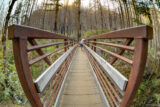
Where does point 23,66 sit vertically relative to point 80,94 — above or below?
above

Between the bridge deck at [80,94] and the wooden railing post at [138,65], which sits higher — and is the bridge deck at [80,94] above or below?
below

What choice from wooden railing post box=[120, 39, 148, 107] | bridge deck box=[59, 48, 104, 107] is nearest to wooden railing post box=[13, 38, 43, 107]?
wooden railing post box=[120, 39, 148, 107]

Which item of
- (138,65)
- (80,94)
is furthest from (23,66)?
(80,94)

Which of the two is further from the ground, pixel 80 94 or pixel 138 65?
pixel 138 65

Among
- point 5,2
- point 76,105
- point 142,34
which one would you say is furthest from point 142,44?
point 5,2

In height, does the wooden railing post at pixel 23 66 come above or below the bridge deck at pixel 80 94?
above

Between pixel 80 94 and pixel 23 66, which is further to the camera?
pixel 80 94

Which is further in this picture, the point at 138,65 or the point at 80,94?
the point at 80,94

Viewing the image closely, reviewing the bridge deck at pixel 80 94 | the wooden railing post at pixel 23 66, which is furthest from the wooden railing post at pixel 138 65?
the bridge deck at pixel 80 94

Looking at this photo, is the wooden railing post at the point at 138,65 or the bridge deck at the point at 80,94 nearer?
the wooden railing post at the point at 138,65

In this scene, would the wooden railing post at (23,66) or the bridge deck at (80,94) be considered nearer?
the wooden railing post at (23,66)

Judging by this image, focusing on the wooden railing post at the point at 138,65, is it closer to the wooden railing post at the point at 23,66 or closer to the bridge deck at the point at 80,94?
the wooden railing post at the point at 23,66

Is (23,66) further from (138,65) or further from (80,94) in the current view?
(80,94)

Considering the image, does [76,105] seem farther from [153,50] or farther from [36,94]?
[153,50]
